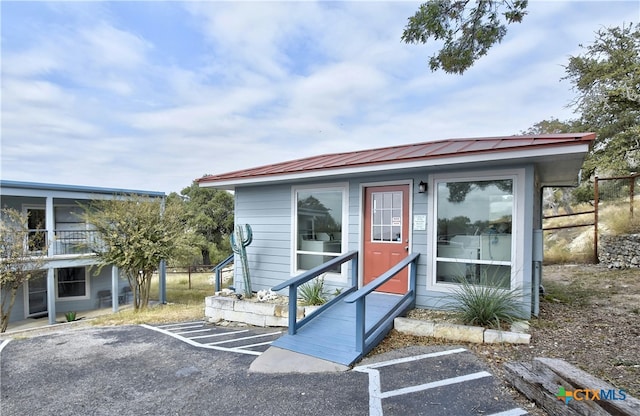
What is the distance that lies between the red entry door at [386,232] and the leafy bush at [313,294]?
82 centimetres

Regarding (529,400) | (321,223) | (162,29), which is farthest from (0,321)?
(529,400)

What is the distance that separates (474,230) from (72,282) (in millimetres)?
14477

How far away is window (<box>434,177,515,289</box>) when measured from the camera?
4562 mm

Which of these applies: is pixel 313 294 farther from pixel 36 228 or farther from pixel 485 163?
pixel 36 228

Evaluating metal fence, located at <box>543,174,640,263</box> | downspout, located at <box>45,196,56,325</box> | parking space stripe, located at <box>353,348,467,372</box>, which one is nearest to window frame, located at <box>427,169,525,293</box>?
parking space stripe, located at <box>353,348,467,372</box>

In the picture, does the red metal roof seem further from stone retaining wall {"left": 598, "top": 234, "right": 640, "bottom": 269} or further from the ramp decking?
stone retaining wall {"left": 598, "top": 234, "right": 640, "bottom": 269}

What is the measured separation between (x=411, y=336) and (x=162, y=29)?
9213mm

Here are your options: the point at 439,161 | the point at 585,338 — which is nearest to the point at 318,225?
the point at 439,161

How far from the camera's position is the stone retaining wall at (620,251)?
8750mm

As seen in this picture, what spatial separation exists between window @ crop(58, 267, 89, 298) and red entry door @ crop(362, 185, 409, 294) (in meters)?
12.4

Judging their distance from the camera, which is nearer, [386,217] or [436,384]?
[436,384]

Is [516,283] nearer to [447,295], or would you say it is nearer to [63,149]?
[447,295]

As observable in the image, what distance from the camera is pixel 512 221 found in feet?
14.7

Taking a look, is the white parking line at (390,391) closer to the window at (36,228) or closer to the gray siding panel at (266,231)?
the gray siding panel at (266,231)
